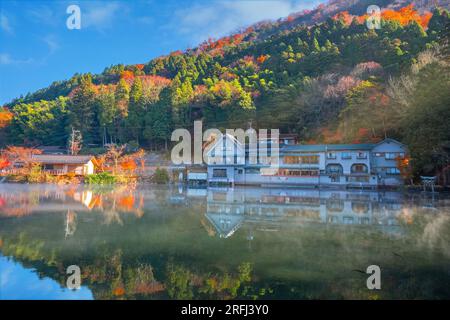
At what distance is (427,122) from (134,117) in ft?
104

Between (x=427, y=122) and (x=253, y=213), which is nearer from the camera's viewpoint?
(x=253, y=213)

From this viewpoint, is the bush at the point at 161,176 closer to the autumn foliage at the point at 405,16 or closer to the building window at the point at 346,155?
the building window at the point at 346,155

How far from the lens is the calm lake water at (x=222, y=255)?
Result: 432 centimetres

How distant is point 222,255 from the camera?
235 inches

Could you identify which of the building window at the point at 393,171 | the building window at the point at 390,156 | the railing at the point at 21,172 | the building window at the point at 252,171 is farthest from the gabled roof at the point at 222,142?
the railing at the point at 21,172

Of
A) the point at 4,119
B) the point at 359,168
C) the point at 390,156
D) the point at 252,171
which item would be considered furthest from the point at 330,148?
the point at 4,119

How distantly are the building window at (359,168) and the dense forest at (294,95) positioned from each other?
3919 millimetres

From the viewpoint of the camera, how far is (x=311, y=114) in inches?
1268

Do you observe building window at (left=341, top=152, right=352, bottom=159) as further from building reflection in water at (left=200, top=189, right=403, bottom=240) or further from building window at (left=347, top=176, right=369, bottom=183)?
building reflection in water at (left=200, top=189, right=403, bottom=240)

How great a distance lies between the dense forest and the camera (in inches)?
1027

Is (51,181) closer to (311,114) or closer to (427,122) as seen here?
(311,114)

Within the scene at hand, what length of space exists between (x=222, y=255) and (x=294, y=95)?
29.7 m

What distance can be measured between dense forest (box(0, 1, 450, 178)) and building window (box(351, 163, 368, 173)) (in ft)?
12.9

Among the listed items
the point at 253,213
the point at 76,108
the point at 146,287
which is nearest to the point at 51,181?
the point at 76,108
